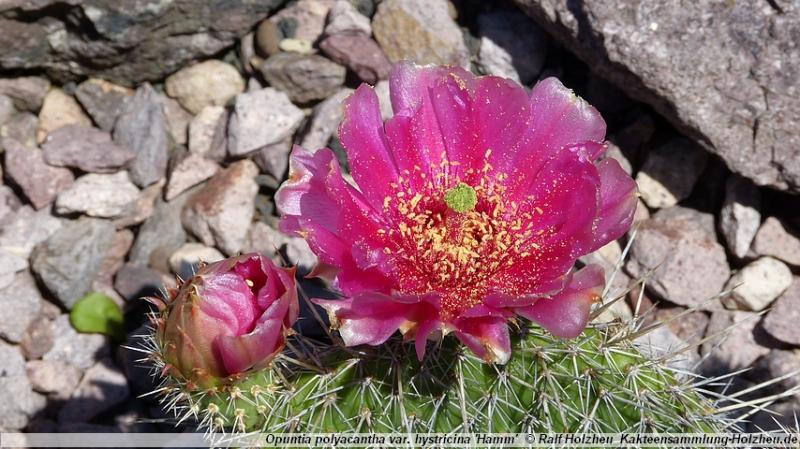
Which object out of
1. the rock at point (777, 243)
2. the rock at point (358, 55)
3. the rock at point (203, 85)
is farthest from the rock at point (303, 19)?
the rock at point (777, 243)

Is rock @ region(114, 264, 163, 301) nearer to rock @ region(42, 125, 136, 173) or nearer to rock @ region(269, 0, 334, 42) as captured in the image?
rock @ region(42, 125, 136, 173)

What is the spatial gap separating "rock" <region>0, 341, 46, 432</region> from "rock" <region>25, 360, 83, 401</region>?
0.03 metres

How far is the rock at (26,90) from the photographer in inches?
112

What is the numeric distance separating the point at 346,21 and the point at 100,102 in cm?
92

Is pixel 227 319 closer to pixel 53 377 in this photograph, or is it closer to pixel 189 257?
pixel 189 257

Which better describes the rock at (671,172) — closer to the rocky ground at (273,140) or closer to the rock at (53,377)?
the rocky ground at (273,140)

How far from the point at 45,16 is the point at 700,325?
237cm

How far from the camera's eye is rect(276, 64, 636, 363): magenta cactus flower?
1.45 meters

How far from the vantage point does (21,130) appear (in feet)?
9.46

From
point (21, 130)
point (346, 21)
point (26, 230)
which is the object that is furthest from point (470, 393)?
point (21, 130)

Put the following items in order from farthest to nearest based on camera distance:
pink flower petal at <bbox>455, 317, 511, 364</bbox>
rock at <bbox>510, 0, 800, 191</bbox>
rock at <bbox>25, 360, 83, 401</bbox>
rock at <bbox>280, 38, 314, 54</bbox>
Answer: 1. rock at <bbox>280, 38, 314, 54</bbox>
2. rock at <bbox>25, 360, 83, 401</bbox>
3. rock at <bbox>510, 0, 800, 191</bbox>
4. pink flower petal at <bbox>455, 317, 511, 364</bbox>

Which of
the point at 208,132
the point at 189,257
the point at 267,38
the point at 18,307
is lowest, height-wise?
the point at 18,307

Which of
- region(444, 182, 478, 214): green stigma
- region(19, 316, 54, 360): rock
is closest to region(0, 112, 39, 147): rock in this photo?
region(19, 316, 54, 360): rock

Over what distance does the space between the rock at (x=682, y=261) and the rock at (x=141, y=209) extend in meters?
1.64
